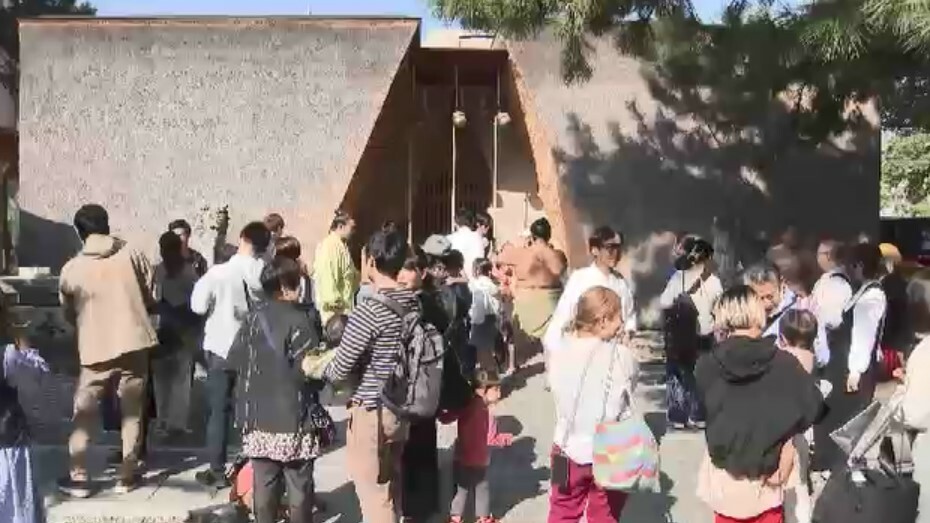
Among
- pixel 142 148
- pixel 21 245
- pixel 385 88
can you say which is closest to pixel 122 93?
pixel 142 148

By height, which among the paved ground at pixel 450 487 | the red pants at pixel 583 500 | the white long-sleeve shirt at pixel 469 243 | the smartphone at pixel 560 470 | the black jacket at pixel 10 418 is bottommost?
the paved ground at pixel 450 487

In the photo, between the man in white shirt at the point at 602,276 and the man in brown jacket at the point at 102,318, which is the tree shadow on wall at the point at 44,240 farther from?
the man in white shirt at the point at 602,276

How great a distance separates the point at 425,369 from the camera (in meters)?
5.38

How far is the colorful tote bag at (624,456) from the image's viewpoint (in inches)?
199

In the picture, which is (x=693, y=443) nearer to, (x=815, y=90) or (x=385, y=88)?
(x=815, y=90)

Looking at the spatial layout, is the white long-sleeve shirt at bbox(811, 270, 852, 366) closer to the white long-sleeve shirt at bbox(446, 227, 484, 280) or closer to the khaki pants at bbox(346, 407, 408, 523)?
the khaki pants at bbox(346, 407, 408, 523)

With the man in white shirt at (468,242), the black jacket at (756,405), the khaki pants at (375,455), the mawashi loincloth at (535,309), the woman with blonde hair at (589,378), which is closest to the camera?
the black jacket at (756,405)

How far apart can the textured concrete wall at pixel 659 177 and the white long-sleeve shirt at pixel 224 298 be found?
6.68m

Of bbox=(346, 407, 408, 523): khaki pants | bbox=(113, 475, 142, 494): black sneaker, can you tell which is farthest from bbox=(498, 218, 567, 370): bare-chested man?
bbox=(346, 407, 408, 523): khaki pants

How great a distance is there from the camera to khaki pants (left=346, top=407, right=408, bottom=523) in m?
5.37

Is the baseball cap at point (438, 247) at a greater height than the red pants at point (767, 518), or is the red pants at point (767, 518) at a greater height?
the baseball cap at point (438, 247)

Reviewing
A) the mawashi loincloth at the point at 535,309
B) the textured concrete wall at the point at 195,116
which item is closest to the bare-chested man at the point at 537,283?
the mawashi loincloth at the point at 535,309

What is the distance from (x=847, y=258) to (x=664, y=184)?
6499 millimetres

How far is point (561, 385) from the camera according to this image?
5203mm
